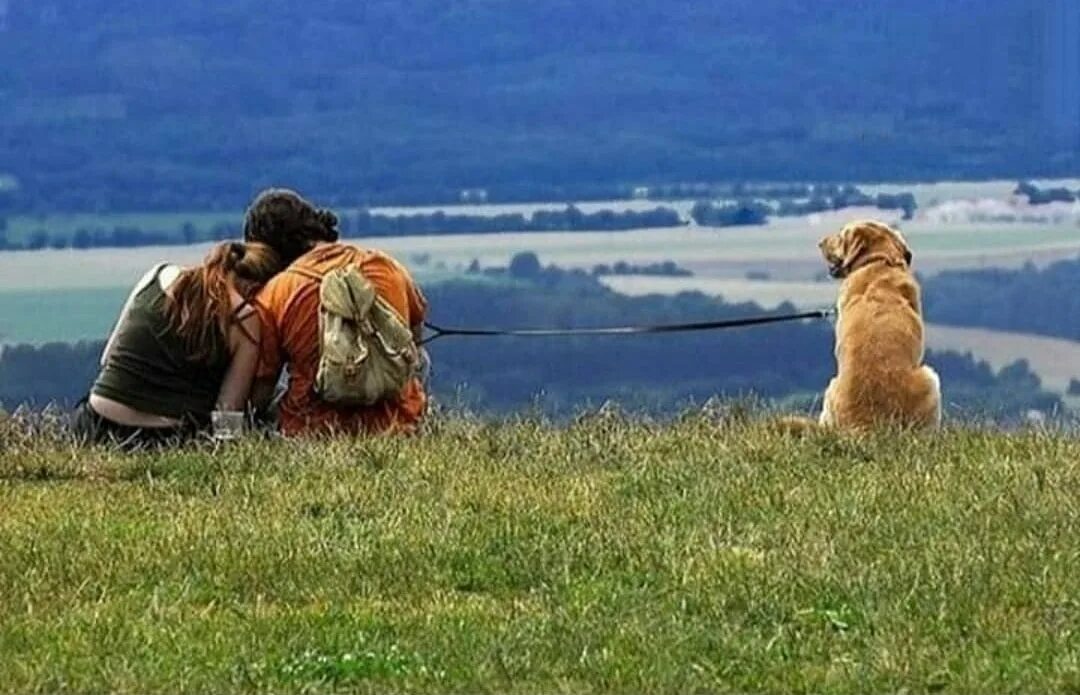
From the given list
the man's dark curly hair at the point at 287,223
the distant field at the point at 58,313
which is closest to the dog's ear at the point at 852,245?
the man's dark curly hair at the point at 287,223

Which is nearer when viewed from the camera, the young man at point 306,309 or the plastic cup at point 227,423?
the plastic cup at point 227,423

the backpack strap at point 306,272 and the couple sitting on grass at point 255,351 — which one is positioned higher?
the backpack strap at point 306,272

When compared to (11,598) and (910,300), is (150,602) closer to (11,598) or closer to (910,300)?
(11,598)

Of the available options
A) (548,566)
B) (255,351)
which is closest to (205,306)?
(255,351)

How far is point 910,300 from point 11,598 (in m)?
5.35

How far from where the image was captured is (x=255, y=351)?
10.4m

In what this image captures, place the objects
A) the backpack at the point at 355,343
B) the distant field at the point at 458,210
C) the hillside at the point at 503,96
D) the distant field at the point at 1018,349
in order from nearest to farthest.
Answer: the backpack at the point at 355,343
the distant field at the point at 1018,349
the distant field at the point at 458,210
the hillside at the point at 503,96

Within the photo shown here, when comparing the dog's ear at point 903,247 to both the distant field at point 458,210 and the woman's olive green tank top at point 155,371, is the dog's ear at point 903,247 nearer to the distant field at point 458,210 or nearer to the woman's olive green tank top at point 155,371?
the woman's olive green tank top at point 155,371

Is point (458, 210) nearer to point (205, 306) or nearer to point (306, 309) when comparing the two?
point (306, 309)

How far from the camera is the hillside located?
81.4 ft

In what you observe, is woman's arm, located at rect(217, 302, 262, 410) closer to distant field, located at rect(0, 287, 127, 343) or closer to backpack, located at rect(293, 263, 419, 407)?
backpack, located at rect(293, 263, 419, 407)

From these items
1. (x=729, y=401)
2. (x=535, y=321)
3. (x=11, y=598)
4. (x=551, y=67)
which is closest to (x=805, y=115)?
(x=551, y=67)

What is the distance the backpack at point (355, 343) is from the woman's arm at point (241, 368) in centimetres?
28

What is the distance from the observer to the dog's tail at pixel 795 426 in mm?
9984
